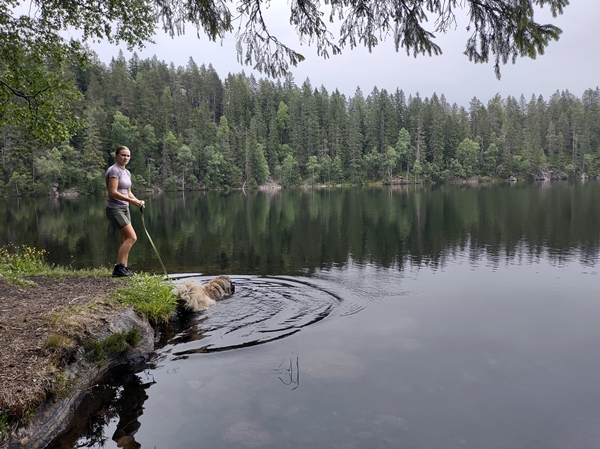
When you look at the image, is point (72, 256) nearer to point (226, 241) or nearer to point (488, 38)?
point (226, 241)

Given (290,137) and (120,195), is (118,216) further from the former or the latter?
(290,137)

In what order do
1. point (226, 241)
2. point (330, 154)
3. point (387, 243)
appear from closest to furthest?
point (387, 243) → point (226, 241) → point (330, 154)

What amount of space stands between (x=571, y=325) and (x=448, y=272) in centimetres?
599

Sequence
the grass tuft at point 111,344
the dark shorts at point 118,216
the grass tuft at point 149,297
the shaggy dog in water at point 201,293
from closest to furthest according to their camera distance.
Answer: the grass tuft at point 111,344, the grass tuft at point 149,297, the dark shorts at point 118,216, the shaggy dog in water at point 201,293

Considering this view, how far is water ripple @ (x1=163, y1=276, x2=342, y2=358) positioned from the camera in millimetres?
8281

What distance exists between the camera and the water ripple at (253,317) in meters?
8.28

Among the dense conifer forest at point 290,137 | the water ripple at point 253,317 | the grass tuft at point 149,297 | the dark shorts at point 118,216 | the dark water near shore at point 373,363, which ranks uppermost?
the dense conifer forest at point 290,137

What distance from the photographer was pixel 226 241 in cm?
2403

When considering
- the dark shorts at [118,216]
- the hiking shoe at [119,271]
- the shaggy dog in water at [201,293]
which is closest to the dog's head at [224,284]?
the shaggy dog in water at [201,293]

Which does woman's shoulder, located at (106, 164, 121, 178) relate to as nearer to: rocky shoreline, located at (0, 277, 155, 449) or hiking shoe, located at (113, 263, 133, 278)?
hiking shoe, located at (113, 263, 133, 278)

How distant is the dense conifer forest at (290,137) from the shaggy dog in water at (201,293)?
265 ft

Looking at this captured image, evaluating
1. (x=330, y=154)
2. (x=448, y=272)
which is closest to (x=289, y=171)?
(x=330, y=154)

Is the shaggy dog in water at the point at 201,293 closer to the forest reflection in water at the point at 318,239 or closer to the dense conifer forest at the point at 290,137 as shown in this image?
the forest reflection in water at the point at 318,239

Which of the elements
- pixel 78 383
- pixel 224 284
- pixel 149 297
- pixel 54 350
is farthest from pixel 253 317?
pixel 54 350
